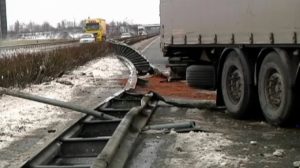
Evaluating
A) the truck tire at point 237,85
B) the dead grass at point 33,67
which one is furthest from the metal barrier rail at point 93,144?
the dead grass at point 33,67

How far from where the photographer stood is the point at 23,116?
11359 mm

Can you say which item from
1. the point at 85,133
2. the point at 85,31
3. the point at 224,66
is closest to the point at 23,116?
the point at 85,133

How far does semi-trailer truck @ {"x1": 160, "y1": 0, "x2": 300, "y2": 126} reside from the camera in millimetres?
8648

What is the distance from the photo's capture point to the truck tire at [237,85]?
1039 centimetres

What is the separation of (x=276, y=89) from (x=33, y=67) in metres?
10.7

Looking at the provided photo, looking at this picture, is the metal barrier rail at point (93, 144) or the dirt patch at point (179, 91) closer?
the metal barrier rail at point (93, 144)

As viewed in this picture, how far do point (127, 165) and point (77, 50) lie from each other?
2257cm

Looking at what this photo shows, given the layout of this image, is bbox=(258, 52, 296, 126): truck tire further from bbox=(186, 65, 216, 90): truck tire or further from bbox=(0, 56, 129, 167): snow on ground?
bbox=(0, 56, 129, 167): snow on ground

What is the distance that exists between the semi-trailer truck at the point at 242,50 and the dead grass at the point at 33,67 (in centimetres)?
484

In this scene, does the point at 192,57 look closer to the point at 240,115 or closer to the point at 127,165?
the point at 240,115

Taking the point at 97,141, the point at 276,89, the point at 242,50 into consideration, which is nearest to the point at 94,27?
the point at 242,50

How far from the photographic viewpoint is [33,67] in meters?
18.3

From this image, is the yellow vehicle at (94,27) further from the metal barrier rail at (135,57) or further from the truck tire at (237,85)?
the truck tire at (237,85)

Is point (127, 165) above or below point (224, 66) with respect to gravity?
below
